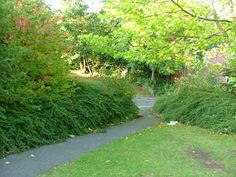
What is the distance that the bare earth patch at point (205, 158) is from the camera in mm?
6793

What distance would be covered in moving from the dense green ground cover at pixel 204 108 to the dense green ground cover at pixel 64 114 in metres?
1.47

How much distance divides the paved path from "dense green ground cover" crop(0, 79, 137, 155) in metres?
0.29

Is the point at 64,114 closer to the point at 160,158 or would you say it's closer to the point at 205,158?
the point at 160,158

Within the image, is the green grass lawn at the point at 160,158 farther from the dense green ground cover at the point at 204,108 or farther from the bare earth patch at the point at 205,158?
the dense green ground cover at the point at 204,108

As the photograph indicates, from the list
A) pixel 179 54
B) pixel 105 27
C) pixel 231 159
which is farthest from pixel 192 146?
pixel 105 27

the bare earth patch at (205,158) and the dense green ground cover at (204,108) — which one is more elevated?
the dense green ground cover at (204,108)

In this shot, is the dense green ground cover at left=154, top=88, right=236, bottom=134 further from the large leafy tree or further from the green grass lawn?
the large leafy tree

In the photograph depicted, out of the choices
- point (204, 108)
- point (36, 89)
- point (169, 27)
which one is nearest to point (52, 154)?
point (36, 89)

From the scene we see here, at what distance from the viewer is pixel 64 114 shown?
8.99 meters

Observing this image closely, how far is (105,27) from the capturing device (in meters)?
24.8

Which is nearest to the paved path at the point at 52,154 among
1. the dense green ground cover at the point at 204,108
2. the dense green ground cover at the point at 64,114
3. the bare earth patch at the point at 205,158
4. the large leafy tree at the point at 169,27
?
the dense green ground cover at the point at 64,114

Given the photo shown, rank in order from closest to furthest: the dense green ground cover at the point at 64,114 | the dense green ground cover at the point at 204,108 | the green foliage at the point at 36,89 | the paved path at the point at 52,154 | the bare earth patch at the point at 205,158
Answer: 1. the paved path at the point at 52,154
2. the bare earth patch at the point at 205,158
3. the green foliage at the point at 36,89
4. the dense green ground cover at the point at 64,114
5. the dense green ground cover at the point at 204,108

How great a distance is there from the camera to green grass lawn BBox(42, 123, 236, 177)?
243 inches

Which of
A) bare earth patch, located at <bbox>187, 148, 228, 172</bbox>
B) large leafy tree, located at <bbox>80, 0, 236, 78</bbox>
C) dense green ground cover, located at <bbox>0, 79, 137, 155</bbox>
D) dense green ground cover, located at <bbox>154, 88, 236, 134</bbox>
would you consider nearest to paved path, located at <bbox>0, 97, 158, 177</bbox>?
dense green ground cover, located at <bbox>0, 79, 137, 155</bbox>
